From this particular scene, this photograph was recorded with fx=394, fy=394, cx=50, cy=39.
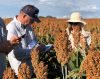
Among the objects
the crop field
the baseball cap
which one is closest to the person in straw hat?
the crop field

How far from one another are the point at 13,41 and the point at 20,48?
86cm

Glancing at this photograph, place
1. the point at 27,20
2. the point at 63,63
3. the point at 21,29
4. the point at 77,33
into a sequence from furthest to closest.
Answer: the point at 21,29
the point at 27,20
the point at 77,33
the point at 63,63

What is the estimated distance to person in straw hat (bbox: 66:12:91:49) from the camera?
4.11m

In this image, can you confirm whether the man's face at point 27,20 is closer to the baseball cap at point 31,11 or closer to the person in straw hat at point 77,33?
the baseball cap at point 31,11

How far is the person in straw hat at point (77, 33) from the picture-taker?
13.5 ft

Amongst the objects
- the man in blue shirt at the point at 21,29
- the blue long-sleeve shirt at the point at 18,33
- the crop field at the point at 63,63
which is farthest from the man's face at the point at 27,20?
the crop field at the point at 63,63

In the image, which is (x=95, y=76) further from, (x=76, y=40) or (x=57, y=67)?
(x=57, y=67)

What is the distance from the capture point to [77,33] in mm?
4148

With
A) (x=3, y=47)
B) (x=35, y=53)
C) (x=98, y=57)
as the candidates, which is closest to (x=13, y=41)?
(x=3, y=47)

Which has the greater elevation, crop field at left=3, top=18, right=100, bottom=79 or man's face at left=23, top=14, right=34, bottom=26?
man's face at left=23, top=14, right=34, bottom=26

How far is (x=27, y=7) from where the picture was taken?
4.74m

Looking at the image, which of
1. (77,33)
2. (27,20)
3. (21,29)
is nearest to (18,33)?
(21,29)

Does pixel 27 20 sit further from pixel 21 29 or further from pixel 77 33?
pixel 77 33

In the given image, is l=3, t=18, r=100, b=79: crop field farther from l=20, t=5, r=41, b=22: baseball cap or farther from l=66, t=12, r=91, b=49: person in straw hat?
l=20, t=5, r=41, b=22: baseball cap
